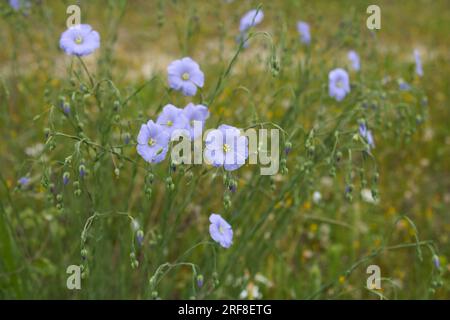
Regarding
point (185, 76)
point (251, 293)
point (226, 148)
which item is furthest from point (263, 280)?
point (226, 148)

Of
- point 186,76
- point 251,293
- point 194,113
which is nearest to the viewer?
point 194,113

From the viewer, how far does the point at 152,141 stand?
1729mm

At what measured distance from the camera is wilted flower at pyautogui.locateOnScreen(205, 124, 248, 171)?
5.46 feet

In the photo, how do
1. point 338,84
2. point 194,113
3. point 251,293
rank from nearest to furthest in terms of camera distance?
point 194,113, point 338,84, point 251,293

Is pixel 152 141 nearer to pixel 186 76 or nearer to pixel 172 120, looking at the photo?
pixel 172 120

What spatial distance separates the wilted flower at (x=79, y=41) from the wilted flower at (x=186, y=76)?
0.27m

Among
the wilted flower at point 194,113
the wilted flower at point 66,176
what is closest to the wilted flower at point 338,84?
the wilted flower at point 194,113

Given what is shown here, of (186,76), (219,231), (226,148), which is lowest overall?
(219,231)

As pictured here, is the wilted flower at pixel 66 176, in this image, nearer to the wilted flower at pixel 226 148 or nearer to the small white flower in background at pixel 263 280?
the wilted flower at pixel 226 148

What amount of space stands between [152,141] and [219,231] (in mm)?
371

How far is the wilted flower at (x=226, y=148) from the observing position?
1.67m

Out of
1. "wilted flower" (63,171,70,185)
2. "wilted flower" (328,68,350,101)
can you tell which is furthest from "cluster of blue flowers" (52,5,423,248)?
"wilted flower" (328,68,350,101)

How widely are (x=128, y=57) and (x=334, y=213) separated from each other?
3.07m
